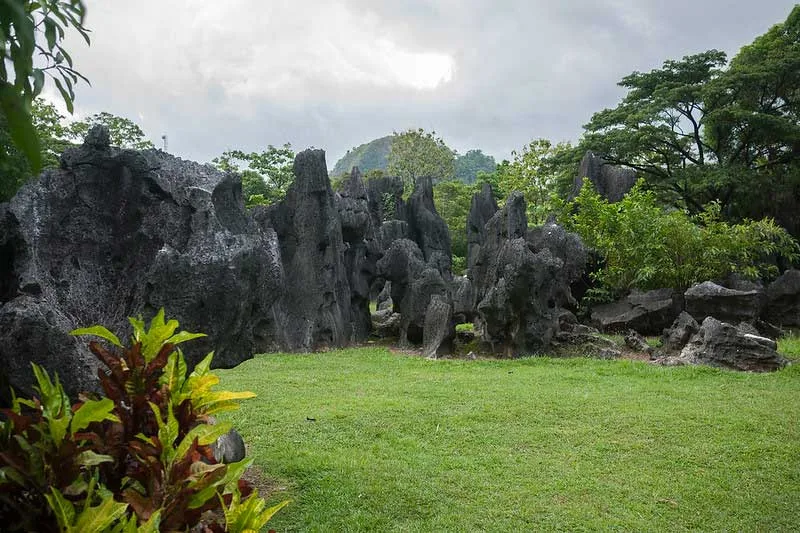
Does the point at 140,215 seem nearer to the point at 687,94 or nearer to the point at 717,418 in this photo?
the point at 717,418

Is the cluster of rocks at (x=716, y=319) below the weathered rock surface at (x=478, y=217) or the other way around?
below

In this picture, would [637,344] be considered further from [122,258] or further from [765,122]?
[765,122]

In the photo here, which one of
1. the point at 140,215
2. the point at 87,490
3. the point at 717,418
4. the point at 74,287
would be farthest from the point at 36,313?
the point at 717,418

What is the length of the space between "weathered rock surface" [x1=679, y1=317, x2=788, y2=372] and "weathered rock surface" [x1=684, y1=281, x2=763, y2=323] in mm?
2062

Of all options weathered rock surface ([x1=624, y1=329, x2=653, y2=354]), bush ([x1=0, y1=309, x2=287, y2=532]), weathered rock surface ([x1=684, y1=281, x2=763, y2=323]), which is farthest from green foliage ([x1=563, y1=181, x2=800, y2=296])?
bush ([x1=0, y1=309, x2=287, y2=532])

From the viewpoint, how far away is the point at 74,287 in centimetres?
362

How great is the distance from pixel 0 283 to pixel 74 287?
0.42 metres

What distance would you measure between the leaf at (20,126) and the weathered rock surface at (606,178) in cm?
1930

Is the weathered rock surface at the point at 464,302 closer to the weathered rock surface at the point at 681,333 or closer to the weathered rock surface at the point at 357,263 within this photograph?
the weathered rock surface at the point at 357,263

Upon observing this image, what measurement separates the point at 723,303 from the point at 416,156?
39152 mm

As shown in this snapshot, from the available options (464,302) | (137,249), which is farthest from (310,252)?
(137,249)

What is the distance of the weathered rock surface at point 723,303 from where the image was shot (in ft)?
36.1

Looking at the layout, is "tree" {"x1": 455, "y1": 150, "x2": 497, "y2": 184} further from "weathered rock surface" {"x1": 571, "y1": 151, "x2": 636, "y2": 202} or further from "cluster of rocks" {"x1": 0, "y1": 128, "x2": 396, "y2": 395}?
"cluster of rocks" {"x1": 0, "y1": 128, "x2": 396, "y2": 395}

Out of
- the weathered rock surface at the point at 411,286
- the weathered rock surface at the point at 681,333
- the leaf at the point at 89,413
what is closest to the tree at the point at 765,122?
the weathered rock surface at the point at 681,333
